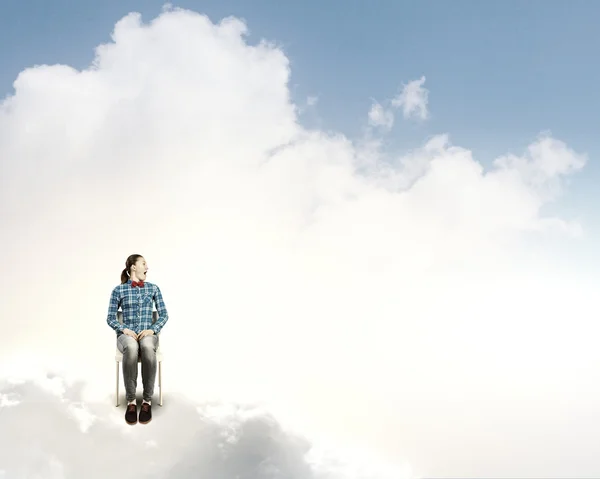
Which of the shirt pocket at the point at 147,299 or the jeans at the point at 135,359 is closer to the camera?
the jeans at the point at 135,359

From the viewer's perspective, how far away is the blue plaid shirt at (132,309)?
5.76 metres

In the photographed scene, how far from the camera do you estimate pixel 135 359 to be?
5535 mm

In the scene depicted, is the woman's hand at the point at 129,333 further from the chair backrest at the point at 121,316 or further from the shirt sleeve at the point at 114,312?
the chair backrest at the point at 121,316

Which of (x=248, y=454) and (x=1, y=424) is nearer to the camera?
(x=1, y=424)

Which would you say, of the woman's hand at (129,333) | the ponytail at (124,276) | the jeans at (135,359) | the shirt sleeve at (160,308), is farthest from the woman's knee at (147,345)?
the ponytail at (124,276)

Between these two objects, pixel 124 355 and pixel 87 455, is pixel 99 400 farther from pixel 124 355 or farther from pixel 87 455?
pixel 124 355

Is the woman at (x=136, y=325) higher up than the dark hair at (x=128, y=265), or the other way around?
the dark hair at (x=128, y=265)

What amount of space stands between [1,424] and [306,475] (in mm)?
4875

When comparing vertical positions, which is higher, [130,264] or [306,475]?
[130,264]

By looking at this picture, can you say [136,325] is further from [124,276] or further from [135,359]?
[124,276]

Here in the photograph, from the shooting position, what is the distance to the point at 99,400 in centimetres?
636

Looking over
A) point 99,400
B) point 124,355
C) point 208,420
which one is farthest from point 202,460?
point 124,355

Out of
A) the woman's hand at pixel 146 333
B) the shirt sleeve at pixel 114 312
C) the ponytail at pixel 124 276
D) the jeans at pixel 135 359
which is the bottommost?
the jeans at pixel 135 359

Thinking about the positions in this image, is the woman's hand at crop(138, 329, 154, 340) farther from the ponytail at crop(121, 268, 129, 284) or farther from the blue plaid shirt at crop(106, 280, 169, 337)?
the ponytail at crop(121, 268, 129, 284)
